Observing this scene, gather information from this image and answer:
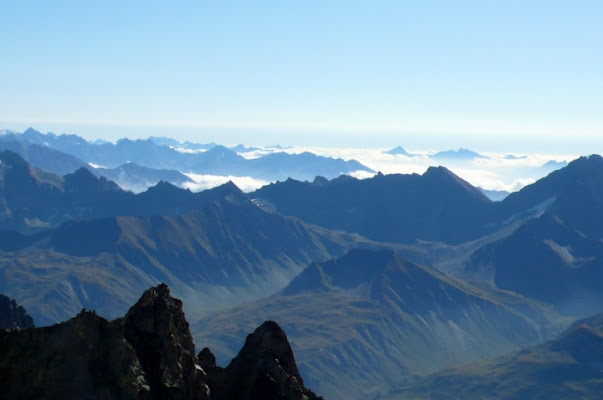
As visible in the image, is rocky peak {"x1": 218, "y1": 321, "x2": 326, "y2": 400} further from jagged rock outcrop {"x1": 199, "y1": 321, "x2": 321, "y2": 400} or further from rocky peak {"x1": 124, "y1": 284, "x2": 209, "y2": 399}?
rocky peak {"x1": 124, "y1": 284, "x2": 209, "y2": 399}

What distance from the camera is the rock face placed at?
51156 millimetres

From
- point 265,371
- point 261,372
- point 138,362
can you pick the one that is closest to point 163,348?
point 138,362

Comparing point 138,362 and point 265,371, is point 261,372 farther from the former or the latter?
point 138,362

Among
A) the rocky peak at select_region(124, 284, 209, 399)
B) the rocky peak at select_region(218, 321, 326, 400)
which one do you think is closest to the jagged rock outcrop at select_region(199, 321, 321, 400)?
the rocky peak at select_region(218, 321, 326, 400)

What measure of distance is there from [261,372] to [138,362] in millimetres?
12991

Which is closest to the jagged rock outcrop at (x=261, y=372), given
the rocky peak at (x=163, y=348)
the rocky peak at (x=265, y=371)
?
the rocky peak at (x=265, y=371)

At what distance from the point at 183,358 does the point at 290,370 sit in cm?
1184

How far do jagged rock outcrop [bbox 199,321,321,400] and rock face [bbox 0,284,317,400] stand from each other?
0.08 metres

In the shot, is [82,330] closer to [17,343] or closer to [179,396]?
[17,343]

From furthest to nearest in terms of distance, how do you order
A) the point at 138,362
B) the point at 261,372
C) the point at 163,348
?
1. the point at 261,372
2. the point at 163,348
3. the point at 138,362

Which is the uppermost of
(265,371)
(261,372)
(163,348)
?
(163,348)

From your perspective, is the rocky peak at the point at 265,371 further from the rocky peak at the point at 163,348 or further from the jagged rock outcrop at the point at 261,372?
the rocky peak at the point at 163,348

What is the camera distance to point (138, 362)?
56.2m

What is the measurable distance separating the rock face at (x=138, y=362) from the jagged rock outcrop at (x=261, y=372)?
0.26ft
